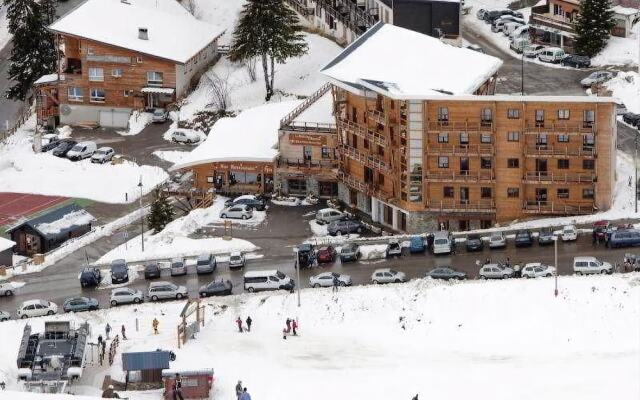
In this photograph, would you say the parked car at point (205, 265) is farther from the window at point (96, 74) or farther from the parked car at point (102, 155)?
the window at point (96, 74)

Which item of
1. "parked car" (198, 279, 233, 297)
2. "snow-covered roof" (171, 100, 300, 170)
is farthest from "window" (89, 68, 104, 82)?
Answer: "parked car" (198, 279, 233, 297)

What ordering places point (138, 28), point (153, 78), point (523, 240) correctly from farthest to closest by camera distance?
point (138, 28), point (153, 78), point (523, 240)

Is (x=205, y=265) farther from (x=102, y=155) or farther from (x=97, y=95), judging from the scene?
(x=97, y=95)

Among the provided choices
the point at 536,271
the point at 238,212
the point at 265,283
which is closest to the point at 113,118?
the point at 238,212

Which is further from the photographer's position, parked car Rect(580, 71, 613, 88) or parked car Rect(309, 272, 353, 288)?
parked car Rect(580, 71, 613, 88)

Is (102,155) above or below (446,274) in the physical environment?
above

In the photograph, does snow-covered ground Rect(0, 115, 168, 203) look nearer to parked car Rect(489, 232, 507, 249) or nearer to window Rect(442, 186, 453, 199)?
window Rect(442, 186, 453, 199)

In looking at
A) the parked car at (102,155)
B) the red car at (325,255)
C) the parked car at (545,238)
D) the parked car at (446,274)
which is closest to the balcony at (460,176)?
the parked car at (545,238)
